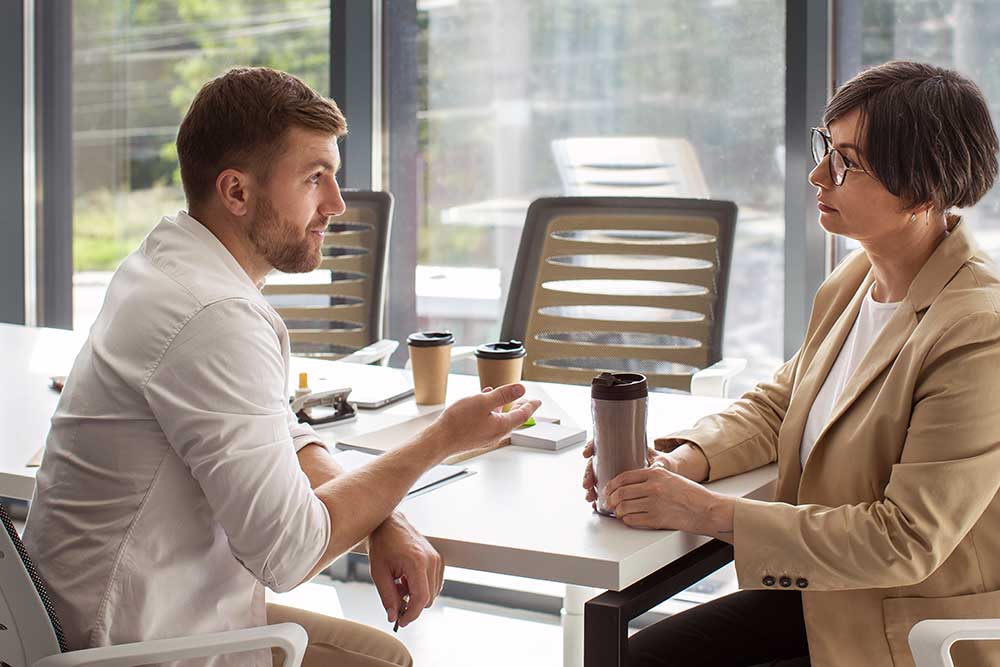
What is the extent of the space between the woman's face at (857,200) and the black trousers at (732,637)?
583 mm

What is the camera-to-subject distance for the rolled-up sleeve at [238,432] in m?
1.33

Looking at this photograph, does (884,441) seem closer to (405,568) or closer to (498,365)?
(405,568)

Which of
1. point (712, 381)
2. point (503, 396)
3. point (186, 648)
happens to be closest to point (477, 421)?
point (503, 396)

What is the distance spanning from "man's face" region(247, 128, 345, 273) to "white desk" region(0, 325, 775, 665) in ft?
1.27

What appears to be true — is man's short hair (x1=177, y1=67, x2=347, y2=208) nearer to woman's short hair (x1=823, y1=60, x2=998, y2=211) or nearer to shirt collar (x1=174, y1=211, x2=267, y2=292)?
shirt collar (x1=174, y1=211, x2=267, y2=292)

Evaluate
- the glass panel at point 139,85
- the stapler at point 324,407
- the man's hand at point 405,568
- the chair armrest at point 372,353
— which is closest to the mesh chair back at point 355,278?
the chair armrest at point 372,353

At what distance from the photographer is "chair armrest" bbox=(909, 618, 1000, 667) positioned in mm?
1347

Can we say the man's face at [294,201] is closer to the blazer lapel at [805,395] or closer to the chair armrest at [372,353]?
the blazer lapel at [805,395]

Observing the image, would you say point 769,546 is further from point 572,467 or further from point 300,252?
point 300,252

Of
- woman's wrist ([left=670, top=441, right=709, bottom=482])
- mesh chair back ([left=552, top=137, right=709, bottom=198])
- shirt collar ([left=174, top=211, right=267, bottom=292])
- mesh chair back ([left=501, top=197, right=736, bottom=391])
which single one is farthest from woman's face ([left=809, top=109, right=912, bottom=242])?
Result: mesh chair back ([left=552, top=137, right=709, bottom=198])

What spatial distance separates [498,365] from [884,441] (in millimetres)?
765

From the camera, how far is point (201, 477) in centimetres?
134

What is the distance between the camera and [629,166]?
3521 millimetres

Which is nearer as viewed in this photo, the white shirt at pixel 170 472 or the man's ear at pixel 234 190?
the white shirt at pixel 170 472
